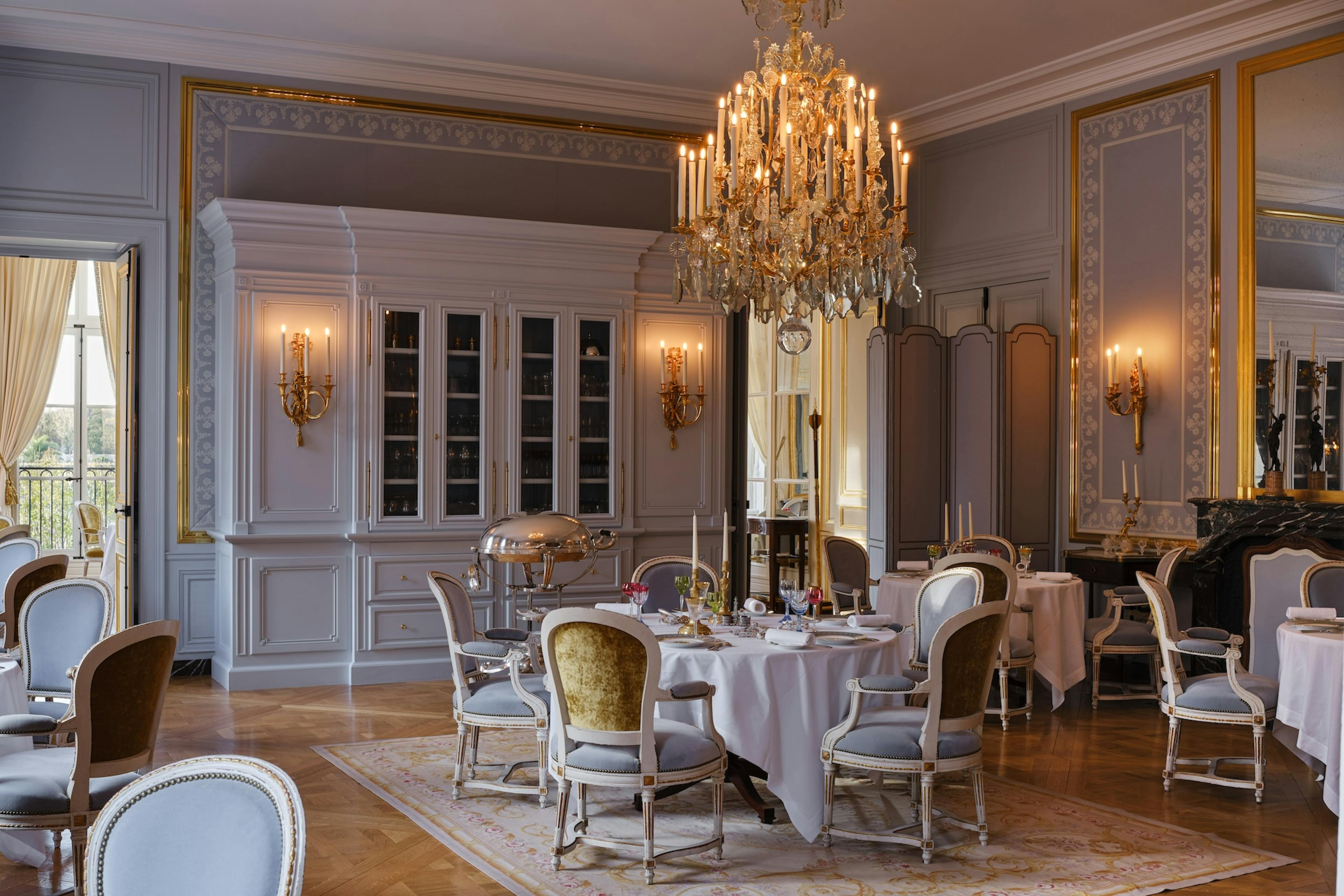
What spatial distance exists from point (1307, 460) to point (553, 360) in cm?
450

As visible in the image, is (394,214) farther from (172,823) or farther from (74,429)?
(74,429)

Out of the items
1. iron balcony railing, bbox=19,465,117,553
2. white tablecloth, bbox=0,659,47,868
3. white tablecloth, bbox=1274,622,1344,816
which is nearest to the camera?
white tablecloth, bbox=0,659,47,868

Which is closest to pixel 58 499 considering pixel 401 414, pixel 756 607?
pixel 401 414

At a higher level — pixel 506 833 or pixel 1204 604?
pixel 1204 604

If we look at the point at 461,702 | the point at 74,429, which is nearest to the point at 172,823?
the point at 461,702

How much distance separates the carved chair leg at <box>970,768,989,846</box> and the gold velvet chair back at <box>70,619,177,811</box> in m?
2.76

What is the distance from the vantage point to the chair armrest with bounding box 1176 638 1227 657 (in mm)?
5172

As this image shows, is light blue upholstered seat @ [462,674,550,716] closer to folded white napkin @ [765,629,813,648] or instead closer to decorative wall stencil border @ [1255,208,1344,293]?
folded white napkin @ [765,629,813,648]

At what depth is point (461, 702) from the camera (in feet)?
16.2

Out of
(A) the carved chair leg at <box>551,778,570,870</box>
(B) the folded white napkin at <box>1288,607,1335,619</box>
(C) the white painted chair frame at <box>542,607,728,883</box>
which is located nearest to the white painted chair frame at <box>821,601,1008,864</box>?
(C) the white painted chair frame at <box>542,607,728,883</box>

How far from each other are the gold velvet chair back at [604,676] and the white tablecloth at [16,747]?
1.70m

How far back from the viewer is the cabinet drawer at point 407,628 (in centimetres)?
751

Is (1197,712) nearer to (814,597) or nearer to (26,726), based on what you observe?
(814,597)

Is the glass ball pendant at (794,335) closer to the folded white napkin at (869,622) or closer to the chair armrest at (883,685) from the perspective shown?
the folded white napkin at (869,622)
